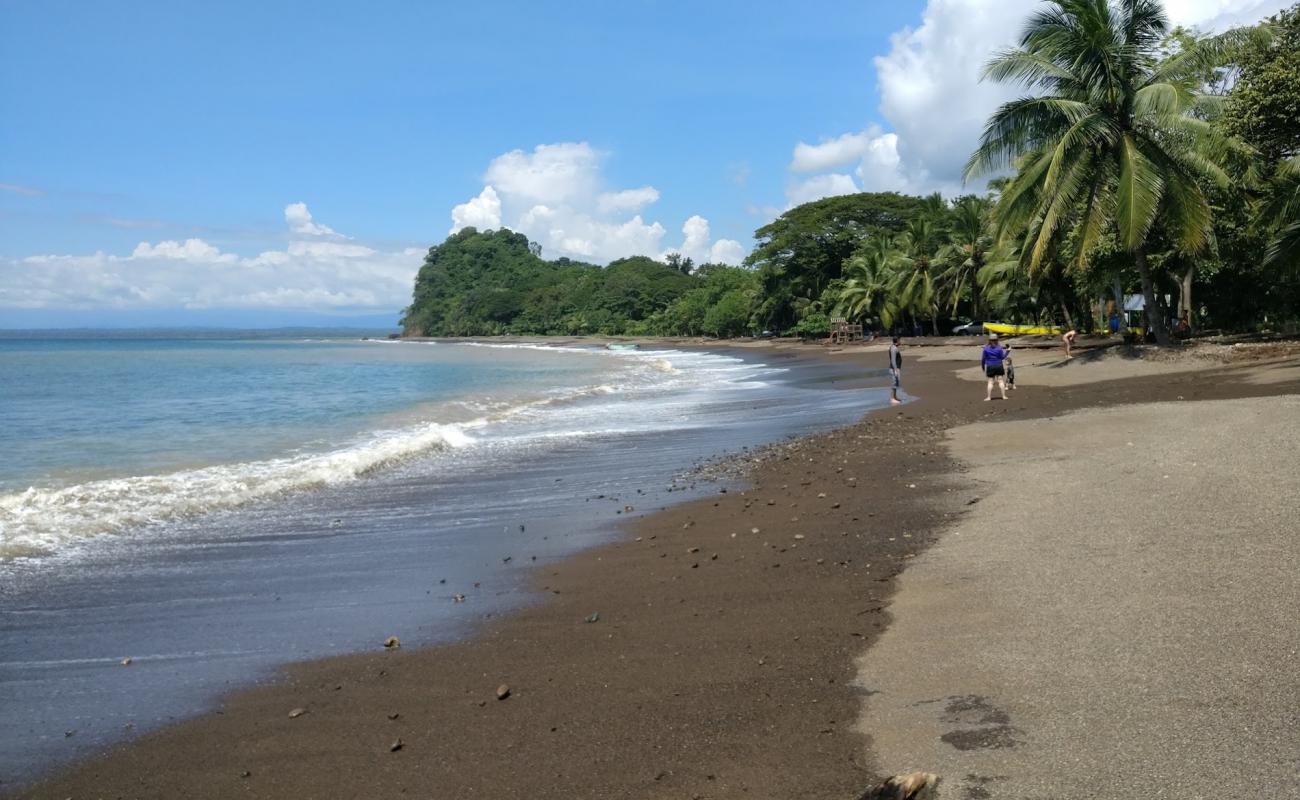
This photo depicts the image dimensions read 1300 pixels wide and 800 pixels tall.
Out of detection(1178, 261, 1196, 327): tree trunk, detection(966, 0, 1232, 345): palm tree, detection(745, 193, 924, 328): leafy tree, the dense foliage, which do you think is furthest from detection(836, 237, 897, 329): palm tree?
detection(966, 0, 1232, 345): palm tree

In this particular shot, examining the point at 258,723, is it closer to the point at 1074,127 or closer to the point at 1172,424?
the point at 1172,424

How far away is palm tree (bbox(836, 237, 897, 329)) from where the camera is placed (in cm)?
5903

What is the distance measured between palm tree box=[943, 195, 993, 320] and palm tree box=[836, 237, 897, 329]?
7434 millimetres

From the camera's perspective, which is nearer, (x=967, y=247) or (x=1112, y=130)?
(x=1112, y=130)

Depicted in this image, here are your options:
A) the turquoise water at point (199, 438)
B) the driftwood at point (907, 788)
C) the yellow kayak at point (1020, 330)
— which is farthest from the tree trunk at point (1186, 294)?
Result: the driftwood at point (907, 788)

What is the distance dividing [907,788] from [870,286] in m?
58.8

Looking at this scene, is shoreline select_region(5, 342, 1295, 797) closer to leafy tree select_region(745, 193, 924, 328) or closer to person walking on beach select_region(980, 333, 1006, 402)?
person walking on beach select_region(980, 333, 1006, 402)

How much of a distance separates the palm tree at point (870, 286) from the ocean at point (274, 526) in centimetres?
3576

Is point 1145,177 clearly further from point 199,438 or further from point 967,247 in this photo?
point 967,247

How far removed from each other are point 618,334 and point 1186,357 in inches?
3914

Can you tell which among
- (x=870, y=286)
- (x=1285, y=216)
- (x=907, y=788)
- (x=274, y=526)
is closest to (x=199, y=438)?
(x=274, y=526)

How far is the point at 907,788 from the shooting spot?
341cm

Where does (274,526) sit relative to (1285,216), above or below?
below

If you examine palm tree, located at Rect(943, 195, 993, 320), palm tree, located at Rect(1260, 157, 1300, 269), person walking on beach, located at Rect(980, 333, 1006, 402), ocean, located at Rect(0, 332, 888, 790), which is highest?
palm tree, located at Rect(943, 195, 993, 320)
